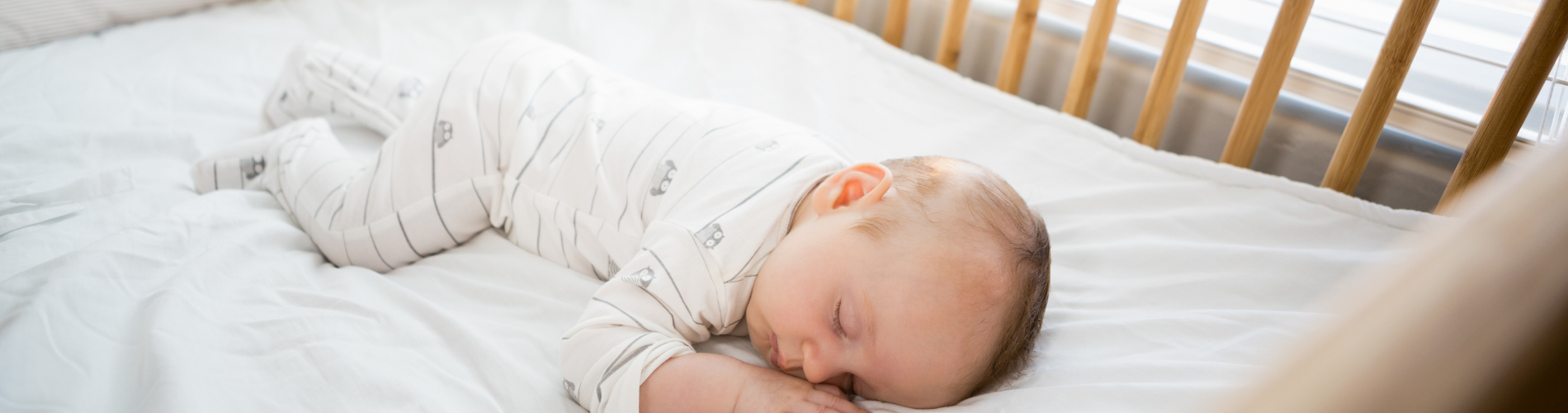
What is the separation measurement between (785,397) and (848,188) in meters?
0.22

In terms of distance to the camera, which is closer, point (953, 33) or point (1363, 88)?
point (1363, 88)

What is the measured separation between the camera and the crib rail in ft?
2.68

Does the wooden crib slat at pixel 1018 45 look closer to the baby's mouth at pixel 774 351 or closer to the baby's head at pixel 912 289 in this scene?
the baby's head at pixel 912 289

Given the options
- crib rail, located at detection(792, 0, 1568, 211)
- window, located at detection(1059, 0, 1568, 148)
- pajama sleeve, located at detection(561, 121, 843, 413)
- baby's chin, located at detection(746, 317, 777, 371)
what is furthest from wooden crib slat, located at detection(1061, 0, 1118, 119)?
baby's chin, located at detection(746, 317, 777, 371)

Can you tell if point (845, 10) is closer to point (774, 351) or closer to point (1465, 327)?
point (774, 351)

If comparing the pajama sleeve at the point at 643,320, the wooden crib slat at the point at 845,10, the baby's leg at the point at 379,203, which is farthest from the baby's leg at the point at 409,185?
the wooden crib slat at the point at 845,10

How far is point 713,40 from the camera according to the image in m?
1.51

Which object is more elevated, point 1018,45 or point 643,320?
point 1018,45

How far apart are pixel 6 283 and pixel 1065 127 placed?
4.30 feet

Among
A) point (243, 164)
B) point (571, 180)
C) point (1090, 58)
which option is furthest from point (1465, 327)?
point (243, 164)

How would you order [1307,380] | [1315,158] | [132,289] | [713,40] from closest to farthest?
1. [1307,380]
2. [132,289]
3. [1315,158]
4. [713,40]

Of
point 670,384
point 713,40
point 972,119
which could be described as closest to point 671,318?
point 670,384

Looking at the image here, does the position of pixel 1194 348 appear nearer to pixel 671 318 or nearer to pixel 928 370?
pixel 928 370

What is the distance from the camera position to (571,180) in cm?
92
